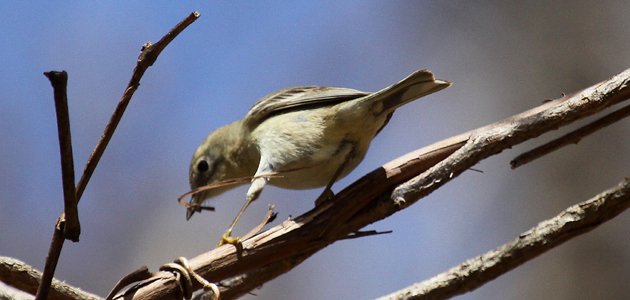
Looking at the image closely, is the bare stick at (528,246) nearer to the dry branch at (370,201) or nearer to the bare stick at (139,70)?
the dry branch at (370,201)

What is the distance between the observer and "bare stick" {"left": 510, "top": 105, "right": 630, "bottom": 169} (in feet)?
5.60

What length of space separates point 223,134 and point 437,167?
156cm

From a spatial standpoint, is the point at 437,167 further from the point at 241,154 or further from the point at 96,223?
the point at 96,223

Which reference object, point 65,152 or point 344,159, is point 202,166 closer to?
point 344,159

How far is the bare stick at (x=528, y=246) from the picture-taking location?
1669mm

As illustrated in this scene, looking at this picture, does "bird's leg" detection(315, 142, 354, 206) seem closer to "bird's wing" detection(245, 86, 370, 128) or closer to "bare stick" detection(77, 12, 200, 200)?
"bird's wing" detection(245, 86, 370, 128)

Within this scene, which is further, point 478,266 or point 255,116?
point 255,116

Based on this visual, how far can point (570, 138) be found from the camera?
1.74 metres

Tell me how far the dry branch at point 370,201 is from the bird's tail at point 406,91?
0.60 metres

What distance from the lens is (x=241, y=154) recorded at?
2959 mm

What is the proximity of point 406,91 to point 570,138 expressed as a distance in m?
0.76

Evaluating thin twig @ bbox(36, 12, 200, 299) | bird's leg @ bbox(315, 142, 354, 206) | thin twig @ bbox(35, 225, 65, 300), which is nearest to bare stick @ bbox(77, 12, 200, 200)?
thin twig @ bbox(36, 12, 200, 299)

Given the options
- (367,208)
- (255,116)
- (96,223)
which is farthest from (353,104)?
(96,223)

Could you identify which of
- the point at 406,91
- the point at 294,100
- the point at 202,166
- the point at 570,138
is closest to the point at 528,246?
the point at 570,138
